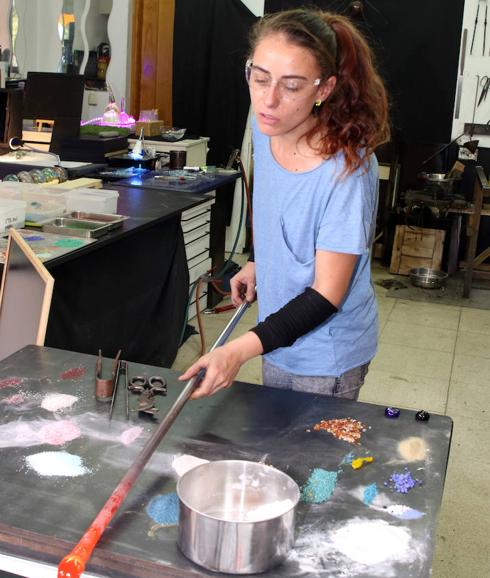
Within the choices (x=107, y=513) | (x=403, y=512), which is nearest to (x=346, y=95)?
(x=403, y=512)

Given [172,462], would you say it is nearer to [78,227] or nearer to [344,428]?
[344,428]

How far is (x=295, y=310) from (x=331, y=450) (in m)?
0.27

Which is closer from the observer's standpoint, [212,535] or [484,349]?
[212,535]

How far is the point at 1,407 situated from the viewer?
1.37 metres

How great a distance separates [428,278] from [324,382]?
153 inches

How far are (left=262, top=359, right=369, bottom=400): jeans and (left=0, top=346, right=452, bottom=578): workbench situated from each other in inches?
5.4

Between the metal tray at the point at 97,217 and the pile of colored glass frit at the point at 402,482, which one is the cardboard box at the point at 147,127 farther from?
the pile of colored glass frit at the point at 402,482

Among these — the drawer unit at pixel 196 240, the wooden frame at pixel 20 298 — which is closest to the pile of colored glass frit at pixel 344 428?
the wooden frame at pixel 20 298

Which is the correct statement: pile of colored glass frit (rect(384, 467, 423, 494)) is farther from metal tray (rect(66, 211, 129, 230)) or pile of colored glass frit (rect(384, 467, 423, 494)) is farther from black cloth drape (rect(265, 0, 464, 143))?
black cloth drape (rect(265, 0, 464, 143))

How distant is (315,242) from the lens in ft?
4.94

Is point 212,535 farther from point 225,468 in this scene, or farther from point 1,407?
point 1,407

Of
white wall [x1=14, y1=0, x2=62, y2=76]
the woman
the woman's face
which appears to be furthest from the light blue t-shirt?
white wall [x1=14, y1=0, x2=62, y2=76]

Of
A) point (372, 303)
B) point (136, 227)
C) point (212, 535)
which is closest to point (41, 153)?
point (136, 227)

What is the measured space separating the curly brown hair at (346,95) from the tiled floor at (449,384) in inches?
53.2
